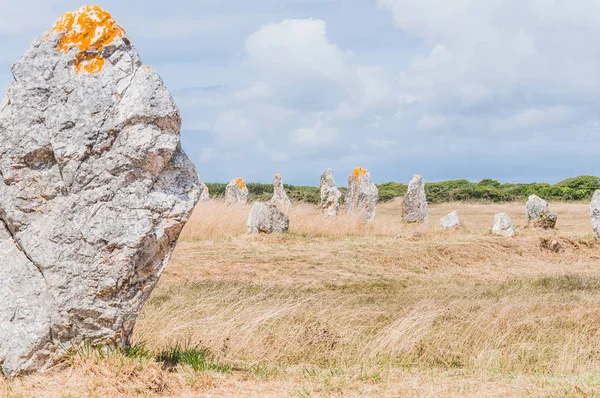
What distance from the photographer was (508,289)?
13828 mm

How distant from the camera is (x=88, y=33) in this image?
6.43 metres

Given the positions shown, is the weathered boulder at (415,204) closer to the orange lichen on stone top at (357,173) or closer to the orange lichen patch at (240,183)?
the orange lichen on stone top at (357,173)

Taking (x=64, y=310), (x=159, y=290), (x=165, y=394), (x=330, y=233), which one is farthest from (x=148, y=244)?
(x=330, y=233)

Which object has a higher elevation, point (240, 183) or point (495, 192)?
point (240, 183)

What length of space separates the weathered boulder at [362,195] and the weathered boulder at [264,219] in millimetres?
5820

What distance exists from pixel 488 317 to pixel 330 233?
1213cm

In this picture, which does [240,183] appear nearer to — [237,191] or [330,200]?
[237,191]

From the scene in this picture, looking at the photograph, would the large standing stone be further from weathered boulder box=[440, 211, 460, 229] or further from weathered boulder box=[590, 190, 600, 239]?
weathered boulder box=[440, 211, 460, 229]

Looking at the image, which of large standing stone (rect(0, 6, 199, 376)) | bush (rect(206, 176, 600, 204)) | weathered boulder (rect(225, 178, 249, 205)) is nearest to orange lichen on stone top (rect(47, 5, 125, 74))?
large standing stone (rect(0, 6, 199, 376))

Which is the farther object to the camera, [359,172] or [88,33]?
[359,172]

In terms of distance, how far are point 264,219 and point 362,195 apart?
7.60 metres

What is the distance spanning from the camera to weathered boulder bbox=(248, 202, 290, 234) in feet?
65.7

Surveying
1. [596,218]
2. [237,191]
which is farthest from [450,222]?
[237,191]

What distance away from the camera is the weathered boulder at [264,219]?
20016 mm
